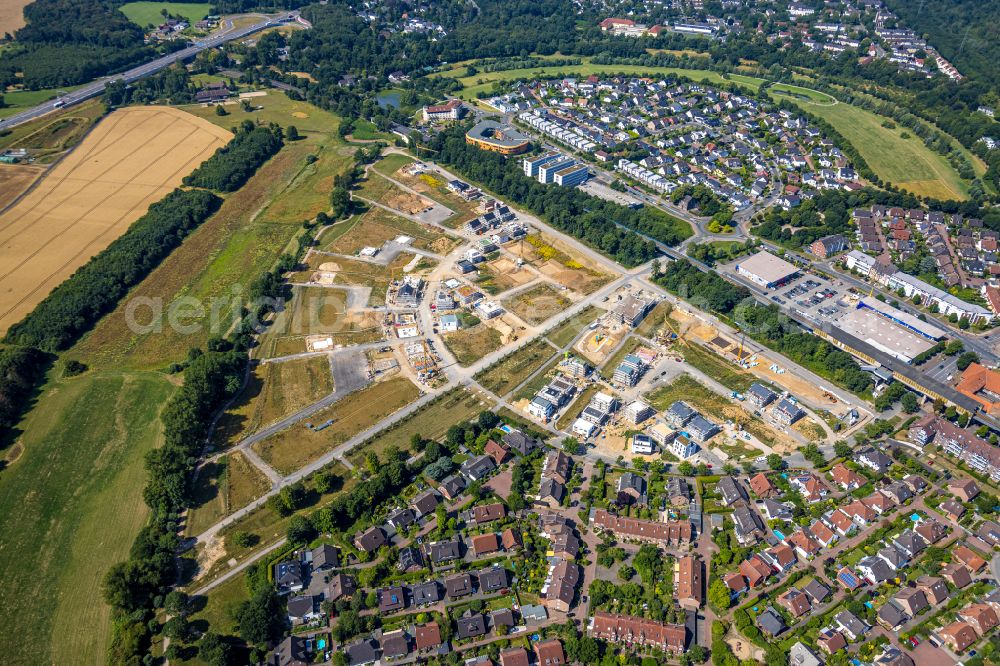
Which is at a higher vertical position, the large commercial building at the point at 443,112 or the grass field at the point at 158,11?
the grass field at the point at 158,11

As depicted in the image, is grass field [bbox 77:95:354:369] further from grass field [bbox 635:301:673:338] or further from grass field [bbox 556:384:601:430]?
grass field [bbox 635:301:673:338]

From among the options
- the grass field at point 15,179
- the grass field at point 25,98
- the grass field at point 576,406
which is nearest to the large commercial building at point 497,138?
the grass field at point 576,406

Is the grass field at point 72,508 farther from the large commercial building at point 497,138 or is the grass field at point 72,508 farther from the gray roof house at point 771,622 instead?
the large commercial building at point 497,138

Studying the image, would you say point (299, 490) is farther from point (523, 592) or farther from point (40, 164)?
point (40, 164)

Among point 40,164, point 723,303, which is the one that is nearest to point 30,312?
point 40,164

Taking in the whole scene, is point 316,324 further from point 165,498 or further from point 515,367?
point 165,498

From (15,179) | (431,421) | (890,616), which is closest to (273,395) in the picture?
(431,421)
